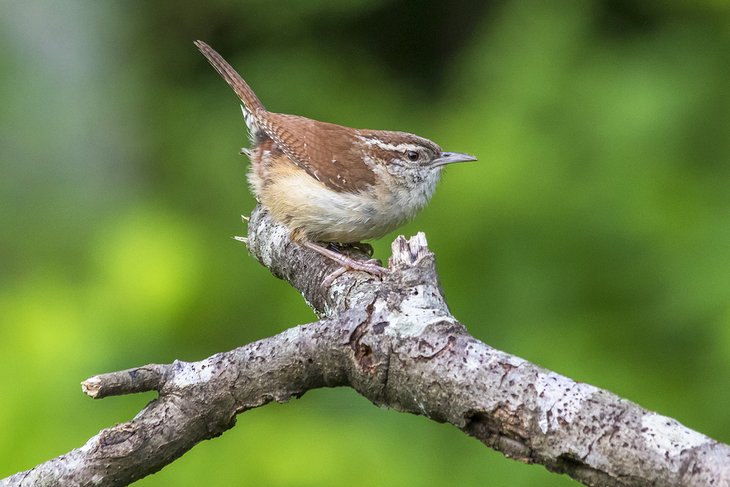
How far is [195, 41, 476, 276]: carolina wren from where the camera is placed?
3738 millimetres

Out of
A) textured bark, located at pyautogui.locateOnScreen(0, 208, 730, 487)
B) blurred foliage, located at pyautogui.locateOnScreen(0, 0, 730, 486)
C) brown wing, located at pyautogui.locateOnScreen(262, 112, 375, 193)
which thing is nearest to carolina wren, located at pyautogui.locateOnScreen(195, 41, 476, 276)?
brown wing, located at pyautogui.locateOnScreen(262, 112, 375, 193)

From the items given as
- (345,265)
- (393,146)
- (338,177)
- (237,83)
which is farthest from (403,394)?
(237,83)

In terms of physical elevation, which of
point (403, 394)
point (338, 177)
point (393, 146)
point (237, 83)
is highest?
point (237, 83)

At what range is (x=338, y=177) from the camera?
152 inches

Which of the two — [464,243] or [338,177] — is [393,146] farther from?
[464,243]

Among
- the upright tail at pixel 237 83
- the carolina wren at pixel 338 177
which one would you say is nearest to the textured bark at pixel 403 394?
the carolina wren at pixel 338 177

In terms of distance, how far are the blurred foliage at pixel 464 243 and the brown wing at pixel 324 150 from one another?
1.75ft

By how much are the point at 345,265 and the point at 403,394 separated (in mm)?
1031

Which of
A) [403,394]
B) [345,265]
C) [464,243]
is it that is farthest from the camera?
[464,243]

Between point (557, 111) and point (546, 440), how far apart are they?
254 cm

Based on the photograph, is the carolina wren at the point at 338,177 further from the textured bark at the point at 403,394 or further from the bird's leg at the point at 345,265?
the textured bark at the point at 403,394

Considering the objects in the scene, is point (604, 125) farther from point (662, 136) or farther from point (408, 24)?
point (408, 24)

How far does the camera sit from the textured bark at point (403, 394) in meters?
1.92

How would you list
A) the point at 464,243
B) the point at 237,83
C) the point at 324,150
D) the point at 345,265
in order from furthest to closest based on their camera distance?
the point at 237,83 < the point at 464,243 < the point at 324,150 < the point at 345,265
